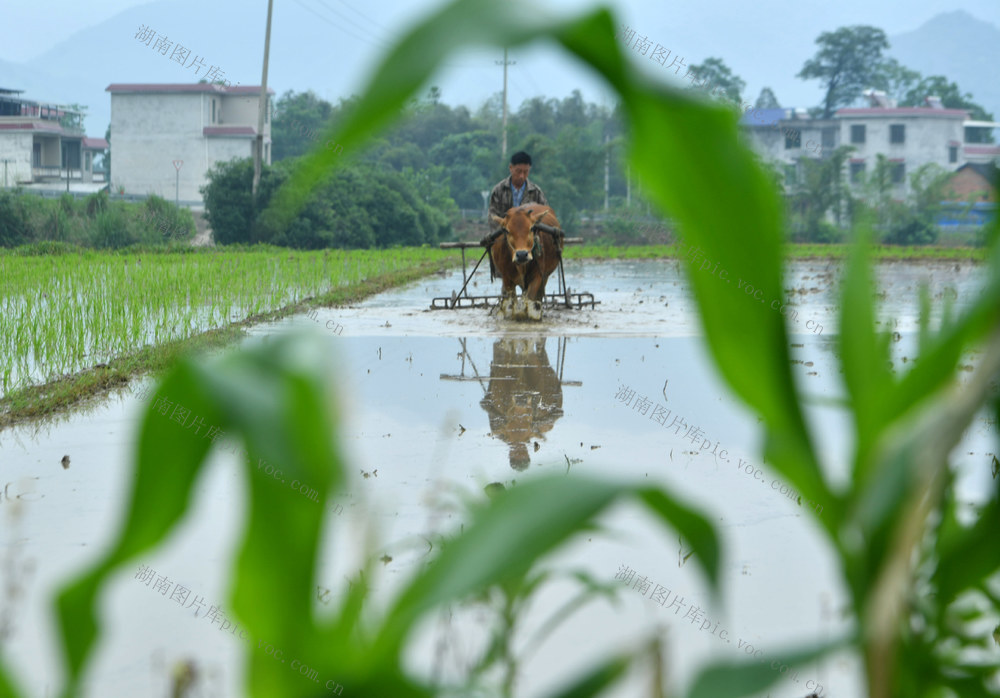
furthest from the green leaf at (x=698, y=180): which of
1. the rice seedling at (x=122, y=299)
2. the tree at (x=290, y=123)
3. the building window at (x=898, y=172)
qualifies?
the tree at (x=290, y=123)

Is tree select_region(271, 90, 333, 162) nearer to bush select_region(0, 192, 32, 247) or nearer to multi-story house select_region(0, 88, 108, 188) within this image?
multi-story house select_region(0, 88, 108, 188)

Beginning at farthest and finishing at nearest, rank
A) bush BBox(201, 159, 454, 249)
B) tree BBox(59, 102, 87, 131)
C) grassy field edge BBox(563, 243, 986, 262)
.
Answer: tree BBox(59, 102, 87, 131) → bush BBox(201, 159, 454, 249) → grassy field edge BBox(563, 243, 986, 262)

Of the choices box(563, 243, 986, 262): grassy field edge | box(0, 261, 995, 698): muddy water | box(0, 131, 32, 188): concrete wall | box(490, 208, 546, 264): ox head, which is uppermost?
box(0, 131, 32, 188): concrete wall

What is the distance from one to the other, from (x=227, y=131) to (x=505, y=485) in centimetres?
3692

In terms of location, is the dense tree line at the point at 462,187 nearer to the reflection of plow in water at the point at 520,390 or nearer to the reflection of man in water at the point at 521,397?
the reflection of plow in water at the point at 520,390

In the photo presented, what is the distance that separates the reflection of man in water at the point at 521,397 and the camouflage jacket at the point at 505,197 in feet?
5.91

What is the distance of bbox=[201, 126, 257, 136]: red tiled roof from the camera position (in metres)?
38.3

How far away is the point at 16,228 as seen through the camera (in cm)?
2203

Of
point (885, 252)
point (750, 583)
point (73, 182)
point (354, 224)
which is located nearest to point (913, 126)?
point (885, 252)

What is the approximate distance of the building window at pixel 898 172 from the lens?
4138cm

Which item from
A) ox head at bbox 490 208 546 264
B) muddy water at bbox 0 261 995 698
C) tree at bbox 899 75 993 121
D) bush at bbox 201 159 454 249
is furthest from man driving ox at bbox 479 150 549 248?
tree at bbox 899 75 993 121

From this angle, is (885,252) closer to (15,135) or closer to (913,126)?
(913,126)

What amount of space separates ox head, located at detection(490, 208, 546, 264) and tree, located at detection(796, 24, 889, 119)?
63022 millimetres

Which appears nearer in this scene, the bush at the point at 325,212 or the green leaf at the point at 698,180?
the green leaf at the point at 698,180
